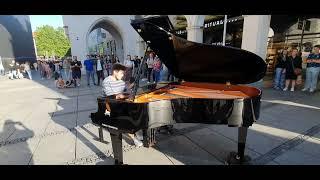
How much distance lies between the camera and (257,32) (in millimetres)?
8625

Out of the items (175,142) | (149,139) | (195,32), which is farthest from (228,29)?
(149,139)

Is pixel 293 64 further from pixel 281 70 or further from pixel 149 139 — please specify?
pixel 149 139

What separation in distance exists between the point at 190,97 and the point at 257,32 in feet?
22.4

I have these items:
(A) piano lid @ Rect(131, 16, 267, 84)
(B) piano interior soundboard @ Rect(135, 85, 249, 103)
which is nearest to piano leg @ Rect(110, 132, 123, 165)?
(B) piano interior soundboard @ Rect(135, 85, 249, 103)

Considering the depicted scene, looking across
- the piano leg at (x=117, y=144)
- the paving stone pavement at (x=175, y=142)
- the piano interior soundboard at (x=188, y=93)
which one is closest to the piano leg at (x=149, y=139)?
the paving stone pavement at (x=175, y=142)

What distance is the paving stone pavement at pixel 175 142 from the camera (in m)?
3.56

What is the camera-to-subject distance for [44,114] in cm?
642

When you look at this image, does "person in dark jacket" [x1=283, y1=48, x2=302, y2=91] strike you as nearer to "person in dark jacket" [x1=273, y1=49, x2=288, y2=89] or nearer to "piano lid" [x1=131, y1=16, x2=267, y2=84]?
"person in dark jacket" [x1=273, y1=49, x2=288, y2=89]

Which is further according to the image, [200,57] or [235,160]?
[200,57]

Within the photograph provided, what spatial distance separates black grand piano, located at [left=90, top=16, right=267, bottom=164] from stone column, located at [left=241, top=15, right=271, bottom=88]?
5.63m

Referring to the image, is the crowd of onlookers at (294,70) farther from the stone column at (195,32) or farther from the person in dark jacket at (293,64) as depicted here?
the stone column at (195,32)
